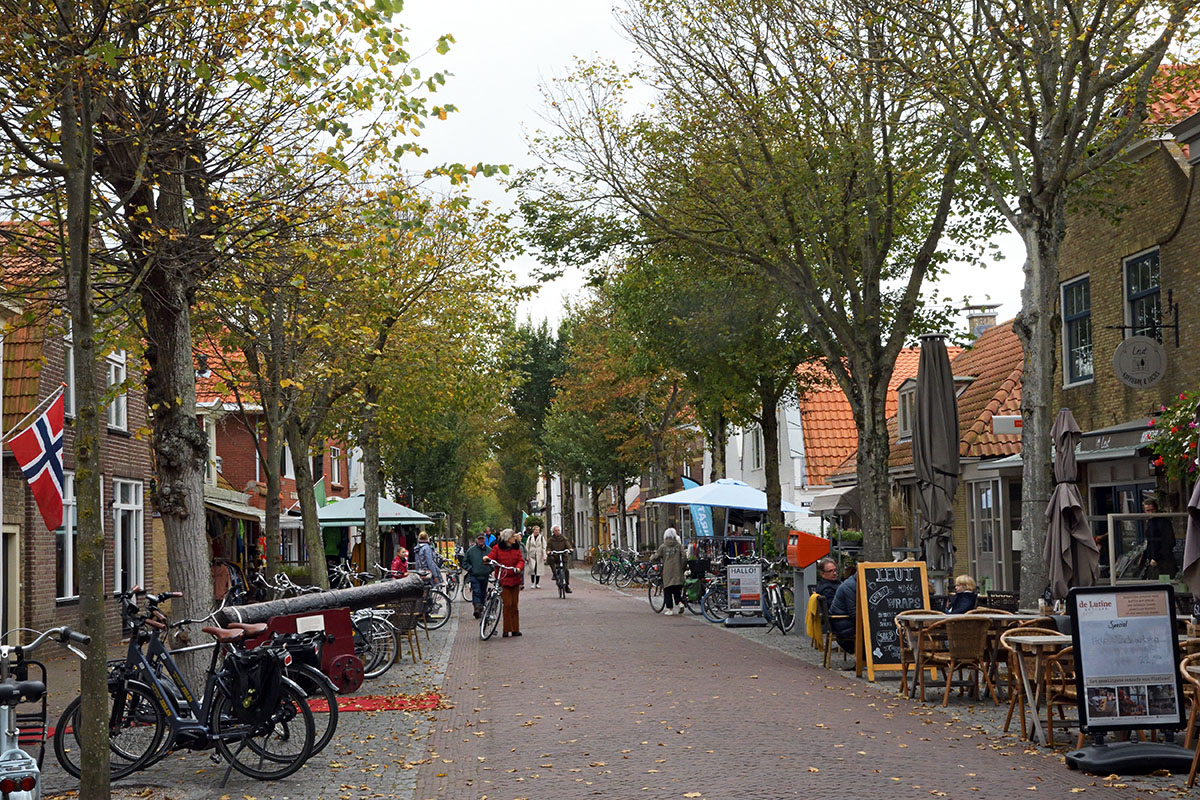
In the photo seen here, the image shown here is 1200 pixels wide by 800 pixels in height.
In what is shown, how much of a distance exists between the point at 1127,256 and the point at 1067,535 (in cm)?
709

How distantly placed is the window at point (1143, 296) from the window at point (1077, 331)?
1285 mm

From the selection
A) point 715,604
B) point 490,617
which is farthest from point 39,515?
point 715,604

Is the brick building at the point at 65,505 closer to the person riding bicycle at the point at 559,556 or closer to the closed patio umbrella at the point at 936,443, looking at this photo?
the closed patio umbrella at the point at 936,443

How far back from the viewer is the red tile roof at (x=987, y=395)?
25.9 meters

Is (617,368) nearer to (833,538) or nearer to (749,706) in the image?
(833,538)

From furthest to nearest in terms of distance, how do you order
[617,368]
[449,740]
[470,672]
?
[617,368] → [470,672] → [449,740]

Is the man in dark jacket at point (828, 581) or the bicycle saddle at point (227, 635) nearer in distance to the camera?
the bicycle saddle at point (227, 635)

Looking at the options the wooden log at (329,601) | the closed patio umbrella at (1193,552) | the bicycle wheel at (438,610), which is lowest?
the bicycle wheel at (438,610)

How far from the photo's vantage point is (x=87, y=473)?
307 inches

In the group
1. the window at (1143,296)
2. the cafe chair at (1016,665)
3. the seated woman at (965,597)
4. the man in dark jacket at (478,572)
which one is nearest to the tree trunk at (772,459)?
the man in dark jacket at (478,572)

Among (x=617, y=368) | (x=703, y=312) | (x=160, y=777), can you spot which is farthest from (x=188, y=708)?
(x=617, y=368)

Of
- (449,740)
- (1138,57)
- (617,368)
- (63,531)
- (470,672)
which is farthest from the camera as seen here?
(617,368)

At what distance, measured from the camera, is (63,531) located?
22.4m

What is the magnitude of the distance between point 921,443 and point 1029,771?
9.51m
